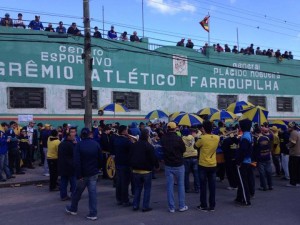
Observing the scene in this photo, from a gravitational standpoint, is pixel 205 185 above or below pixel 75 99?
below

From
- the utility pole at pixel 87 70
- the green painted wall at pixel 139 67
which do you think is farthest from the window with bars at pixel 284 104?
the utility pole at pixel 87 70

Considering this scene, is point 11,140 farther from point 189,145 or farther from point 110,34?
point 110,34

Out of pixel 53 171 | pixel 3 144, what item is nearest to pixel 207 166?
pixel 53 171

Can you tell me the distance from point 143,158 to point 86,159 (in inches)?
47.5

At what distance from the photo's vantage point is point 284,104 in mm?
27656

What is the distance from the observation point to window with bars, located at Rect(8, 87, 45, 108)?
1722 centimetres

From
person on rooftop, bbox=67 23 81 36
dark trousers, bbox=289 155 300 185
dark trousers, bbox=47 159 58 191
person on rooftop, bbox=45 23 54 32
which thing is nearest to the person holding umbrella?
dark trousers, bbox=289 155 300 185

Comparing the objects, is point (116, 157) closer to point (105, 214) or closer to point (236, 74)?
point (105, 214)

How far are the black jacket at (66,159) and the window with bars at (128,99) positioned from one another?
10.7 meters

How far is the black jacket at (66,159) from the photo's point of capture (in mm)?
9297

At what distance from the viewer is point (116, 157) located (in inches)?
343

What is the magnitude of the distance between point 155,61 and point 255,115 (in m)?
9.08

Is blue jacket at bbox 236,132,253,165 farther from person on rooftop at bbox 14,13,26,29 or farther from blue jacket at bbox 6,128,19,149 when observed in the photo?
person on rooftop at bbox 14,13,26,29

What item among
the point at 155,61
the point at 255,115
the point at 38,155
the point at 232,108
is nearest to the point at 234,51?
the point at 155,61
